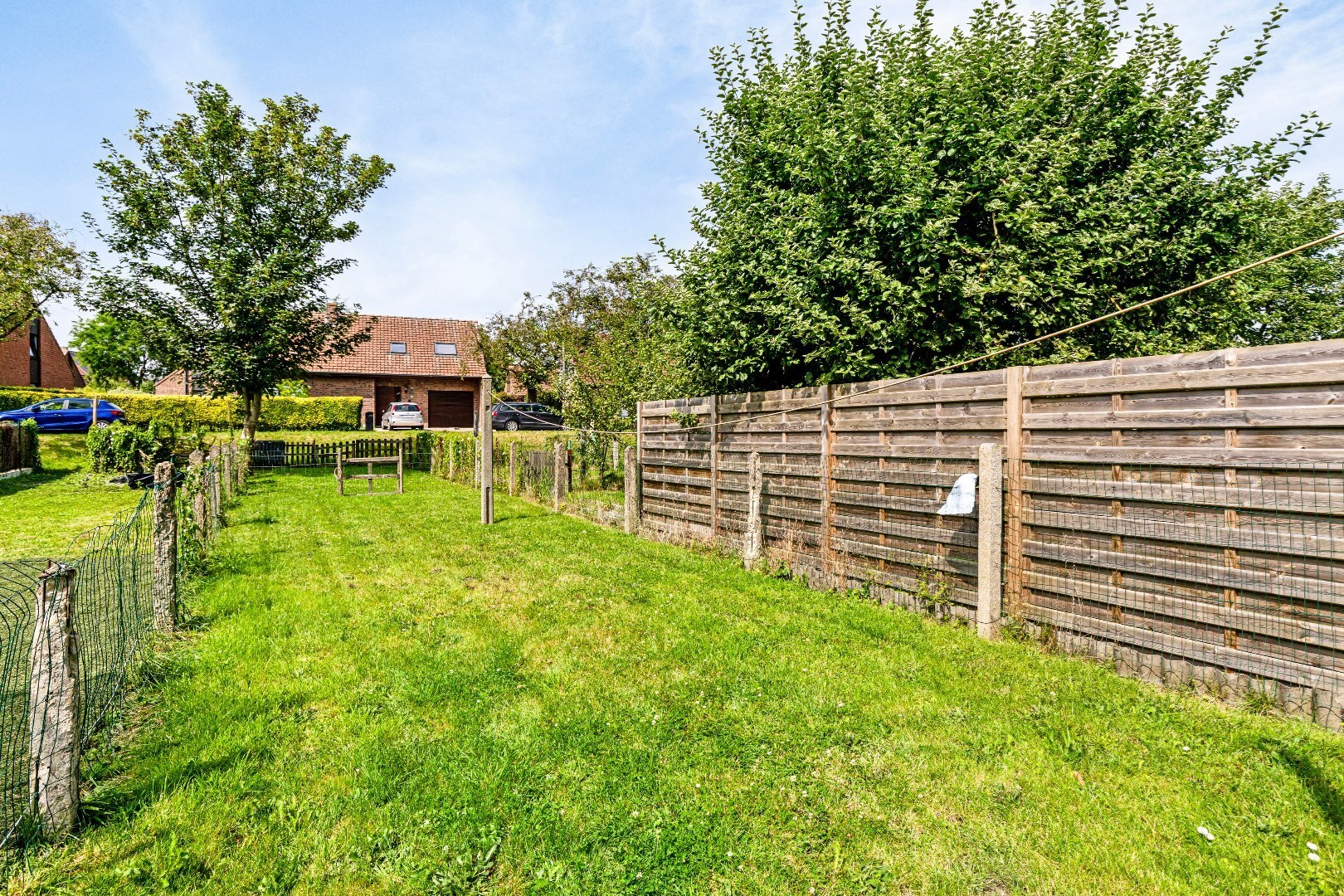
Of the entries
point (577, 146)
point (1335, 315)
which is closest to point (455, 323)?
point (577, 146)

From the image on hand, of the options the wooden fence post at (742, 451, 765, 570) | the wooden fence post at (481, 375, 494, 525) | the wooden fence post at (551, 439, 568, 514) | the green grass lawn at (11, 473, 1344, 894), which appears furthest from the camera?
the wooden fence post at (551, 439, 568, 514)

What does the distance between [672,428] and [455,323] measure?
1503 inches

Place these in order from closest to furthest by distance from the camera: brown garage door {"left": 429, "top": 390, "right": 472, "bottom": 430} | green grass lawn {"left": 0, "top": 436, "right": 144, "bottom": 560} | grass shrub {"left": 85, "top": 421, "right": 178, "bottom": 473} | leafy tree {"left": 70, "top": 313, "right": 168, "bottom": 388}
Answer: green grass lawn {"left": 0, "top": 436, "right": 144, "bottom": 560} → grass shrub {"left": 85, "top": 421, "right": 178, "bottom": 473} → brown garage door {"left": 429, "top": 390, "right": 472, "bottom": 430} → leafy tree {"left": 70, "top": 313, "right": 168, "bottom": 388}

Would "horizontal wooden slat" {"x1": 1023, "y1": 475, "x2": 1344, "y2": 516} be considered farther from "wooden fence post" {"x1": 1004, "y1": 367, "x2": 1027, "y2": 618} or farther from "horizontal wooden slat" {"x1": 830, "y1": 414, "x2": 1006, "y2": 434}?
"horizontal wooden slat" {"x1": 830, "y1": 414, "x2": 1006, "y2": 434}

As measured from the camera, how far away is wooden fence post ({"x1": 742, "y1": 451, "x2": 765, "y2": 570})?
7.70 m

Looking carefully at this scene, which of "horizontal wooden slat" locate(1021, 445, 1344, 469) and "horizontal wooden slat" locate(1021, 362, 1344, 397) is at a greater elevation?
"horizontal wooden slat" locate(1021, 362, 1344, 397)

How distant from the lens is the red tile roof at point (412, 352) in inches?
1553

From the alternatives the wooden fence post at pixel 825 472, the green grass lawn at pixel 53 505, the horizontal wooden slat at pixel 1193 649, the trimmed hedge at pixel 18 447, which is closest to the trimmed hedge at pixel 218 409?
the trimmed hedge at pixel 18 447

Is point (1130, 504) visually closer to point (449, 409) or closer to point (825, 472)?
point (825, 472)

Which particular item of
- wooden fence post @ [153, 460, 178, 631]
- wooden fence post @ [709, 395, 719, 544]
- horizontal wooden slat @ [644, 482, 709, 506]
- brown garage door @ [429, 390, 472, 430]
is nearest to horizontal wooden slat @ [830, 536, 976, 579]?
wooden fence post @ [709, 395, 719, 544]

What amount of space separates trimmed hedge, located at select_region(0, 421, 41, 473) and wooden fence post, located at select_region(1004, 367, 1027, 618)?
2283 cm

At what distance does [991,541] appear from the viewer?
17.1ft

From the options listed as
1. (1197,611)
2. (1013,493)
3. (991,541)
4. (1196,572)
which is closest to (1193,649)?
(1197,611)

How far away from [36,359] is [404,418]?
30821mm
